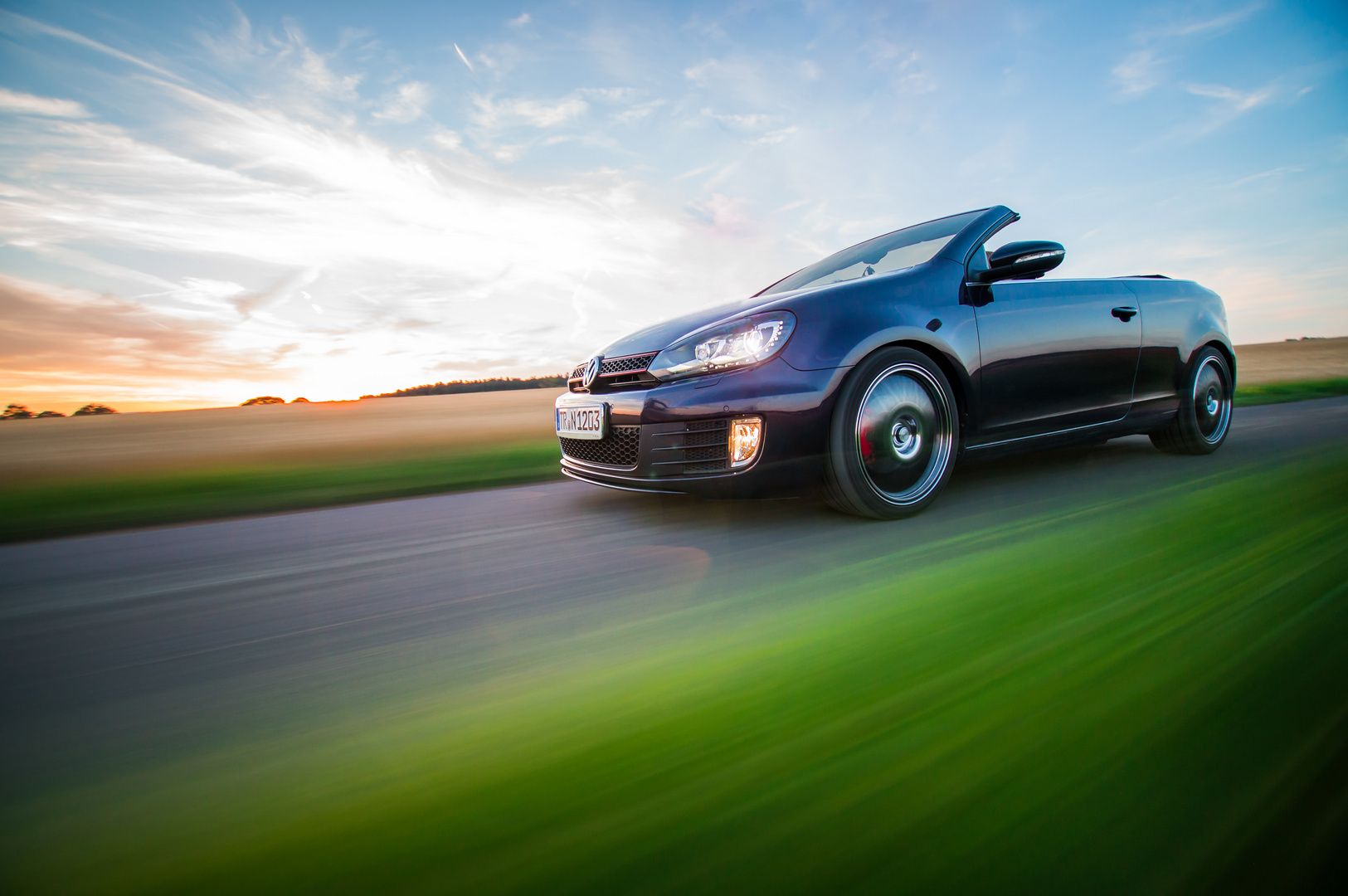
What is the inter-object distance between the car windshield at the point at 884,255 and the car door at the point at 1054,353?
14.9 inches

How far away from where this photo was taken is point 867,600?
180 centimetres

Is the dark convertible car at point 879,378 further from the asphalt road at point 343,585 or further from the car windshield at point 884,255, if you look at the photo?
the asphalt road at point 343,585

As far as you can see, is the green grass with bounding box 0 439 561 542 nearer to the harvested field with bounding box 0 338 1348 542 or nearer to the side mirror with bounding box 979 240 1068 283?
the harvested field with bounding box 0 338 1348 542

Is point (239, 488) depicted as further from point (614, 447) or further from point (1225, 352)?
point (1225, 352)

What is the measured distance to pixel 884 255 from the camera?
359 cm

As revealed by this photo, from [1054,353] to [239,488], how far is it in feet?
17.1

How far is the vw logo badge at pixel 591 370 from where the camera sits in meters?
3.21

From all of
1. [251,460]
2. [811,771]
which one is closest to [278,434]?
[251,460]

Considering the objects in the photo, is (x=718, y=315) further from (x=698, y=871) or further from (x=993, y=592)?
(x=698, y=871)

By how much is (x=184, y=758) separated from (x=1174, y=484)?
3.86m

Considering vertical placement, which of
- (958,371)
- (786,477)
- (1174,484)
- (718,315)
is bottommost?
(1174,484)

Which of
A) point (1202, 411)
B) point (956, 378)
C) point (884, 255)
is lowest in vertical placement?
point (1202, 411)

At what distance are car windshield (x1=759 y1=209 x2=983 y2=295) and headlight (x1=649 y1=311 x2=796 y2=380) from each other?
74 cm

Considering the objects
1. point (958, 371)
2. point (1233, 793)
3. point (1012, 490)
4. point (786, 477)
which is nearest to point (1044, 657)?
point (1233, 793)
